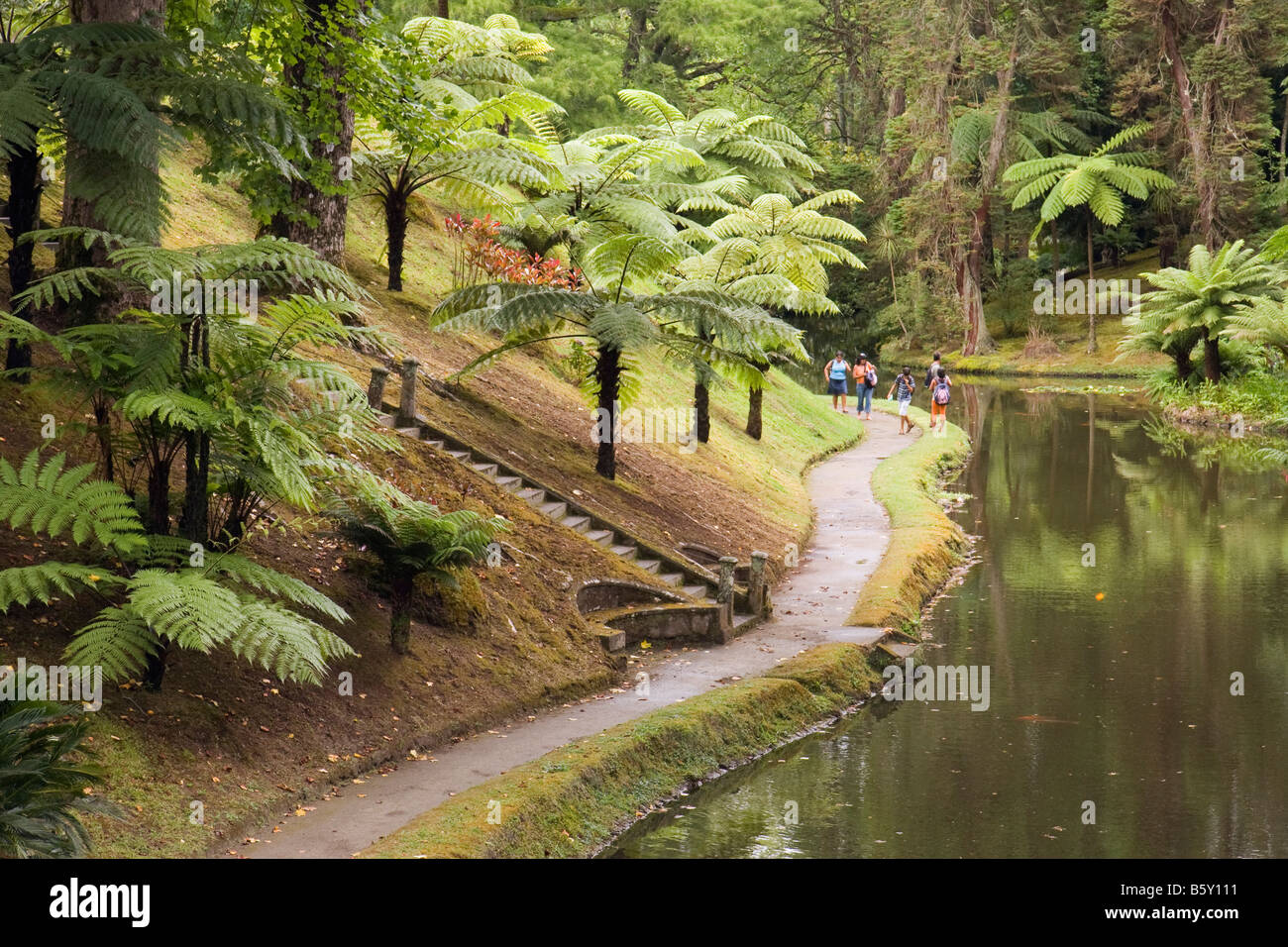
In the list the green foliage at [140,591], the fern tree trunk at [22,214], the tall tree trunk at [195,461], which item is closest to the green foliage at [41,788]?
the green foliage at [140,591]

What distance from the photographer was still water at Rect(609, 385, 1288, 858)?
30.9ft

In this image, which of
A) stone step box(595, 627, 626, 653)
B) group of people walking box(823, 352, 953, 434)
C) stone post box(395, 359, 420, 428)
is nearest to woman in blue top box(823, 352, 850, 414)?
group of people walking box(823, 352, 953, 434)

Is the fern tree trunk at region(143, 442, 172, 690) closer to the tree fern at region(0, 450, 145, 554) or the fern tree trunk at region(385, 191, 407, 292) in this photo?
the tree fern at region(0, 450, 145, 554)

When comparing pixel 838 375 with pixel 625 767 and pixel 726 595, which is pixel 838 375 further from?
pixel 625 767

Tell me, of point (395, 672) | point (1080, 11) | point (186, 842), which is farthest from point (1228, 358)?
point (186, 842)

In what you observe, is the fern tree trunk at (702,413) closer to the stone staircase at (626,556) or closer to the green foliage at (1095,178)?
the stone staircase at (626,556)

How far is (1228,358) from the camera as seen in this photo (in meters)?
33.2

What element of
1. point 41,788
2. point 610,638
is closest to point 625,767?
point 610,638

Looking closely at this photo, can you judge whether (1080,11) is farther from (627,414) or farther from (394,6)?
(627,414)

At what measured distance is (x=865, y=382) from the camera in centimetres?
3241

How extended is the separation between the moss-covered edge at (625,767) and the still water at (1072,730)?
0.26m

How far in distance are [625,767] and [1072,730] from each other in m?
4.18

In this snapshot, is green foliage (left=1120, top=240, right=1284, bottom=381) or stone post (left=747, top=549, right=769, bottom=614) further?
green foliage (left=1120, top=240, right=1284, bottom=381)

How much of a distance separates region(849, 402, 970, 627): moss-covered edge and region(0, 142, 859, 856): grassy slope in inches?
62.1
